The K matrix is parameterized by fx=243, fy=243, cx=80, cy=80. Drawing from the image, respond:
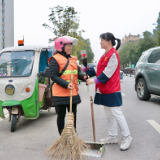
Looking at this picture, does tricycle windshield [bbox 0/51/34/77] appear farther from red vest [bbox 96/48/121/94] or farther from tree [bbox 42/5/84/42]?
tree [bbox 42/5/84/42]

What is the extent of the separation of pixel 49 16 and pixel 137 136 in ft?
82.6

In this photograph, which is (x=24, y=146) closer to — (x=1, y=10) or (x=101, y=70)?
(x=101, y=70)

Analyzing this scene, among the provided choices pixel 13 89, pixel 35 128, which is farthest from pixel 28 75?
pixel 35 128

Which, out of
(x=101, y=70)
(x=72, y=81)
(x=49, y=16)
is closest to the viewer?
(x=72, y=81)

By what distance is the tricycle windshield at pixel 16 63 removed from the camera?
5.11m

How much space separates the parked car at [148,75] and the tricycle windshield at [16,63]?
171 inches

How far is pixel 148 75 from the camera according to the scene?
8.27 meters

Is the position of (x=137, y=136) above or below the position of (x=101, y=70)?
below

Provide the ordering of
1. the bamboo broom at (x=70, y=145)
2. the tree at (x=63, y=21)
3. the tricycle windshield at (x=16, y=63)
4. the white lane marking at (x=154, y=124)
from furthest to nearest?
1. the tree at (x=63, y=21)
2. the tricycle windshield at (x=16, y=63)
3. the white lane marking at (x=154, y=124)
4. the bamboo broom at (x=70, y=145)

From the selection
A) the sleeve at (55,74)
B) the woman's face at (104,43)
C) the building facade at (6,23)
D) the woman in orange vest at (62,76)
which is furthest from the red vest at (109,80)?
the building facade at (6,23)

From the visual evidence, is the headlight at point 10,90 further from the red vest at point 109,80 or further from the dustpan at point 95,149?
the dustpan at point 95,149

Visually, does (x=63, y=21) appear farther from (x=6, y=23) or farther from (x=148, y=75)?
(x=6, y=23)

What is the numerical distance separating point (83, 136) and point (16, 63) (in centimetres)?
215

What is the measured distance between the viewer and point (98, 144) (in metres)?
3.57
